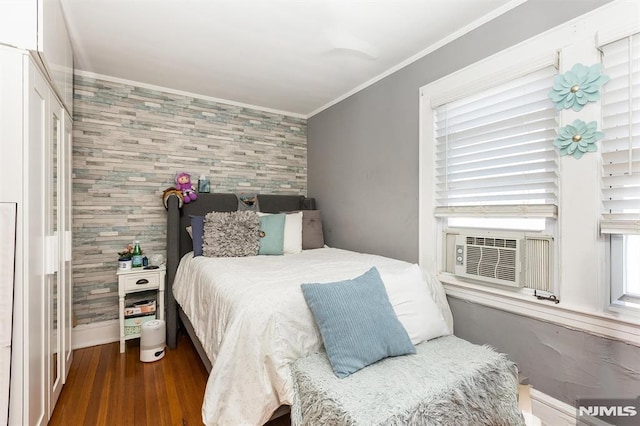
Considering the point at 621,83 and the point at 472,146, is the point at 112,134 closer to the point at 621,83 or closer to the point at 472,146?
the point at 472,146

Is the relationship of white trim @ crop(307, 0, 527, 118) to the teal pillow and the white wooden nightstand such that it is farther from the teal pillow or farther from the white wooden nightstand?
the white wooden nightstand

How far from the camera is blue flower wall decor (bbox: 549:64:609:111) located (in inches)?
59.0

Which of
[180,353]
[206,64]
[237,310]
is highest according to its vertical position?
[206,64]

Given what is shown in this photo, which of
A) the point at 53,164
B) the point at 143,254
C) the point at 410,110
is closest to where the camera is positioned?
the point at 53,164

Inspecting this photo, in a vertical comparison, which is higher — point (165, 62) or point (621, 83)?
point (165, 62)

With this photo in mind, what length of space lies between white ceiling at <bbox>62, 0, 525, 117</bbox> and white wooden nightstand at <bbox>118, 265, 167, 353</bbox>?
5.97 feet

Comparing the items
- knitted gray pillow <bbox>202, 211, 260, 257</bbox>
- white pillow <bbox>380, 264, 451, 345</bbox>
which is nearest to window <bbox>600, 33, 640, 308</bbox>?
white pillow <bbox>380, 264, 451, 345</bbox>

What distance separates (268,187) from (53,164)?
220 cm

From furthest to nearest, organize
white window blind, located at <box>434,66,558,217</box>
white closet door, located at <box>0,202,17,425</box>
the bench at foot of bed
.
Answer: white window blind, located at <box>434,66,558,217</box>
white closet door, located at <box>0,202,17,425</box>
the bench at foot of bed

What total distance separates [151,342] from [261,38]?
8.29ft

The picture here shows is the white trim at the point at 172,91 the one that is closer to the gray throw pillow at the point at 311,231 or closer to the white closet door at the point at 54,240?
the white closet door at the point at 54,240

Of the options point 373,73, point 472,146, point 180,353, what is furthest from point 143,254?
point 472,146

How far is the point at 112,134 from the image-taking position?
2.85m

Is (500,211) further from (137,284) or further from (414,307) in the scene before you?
(137,284)
